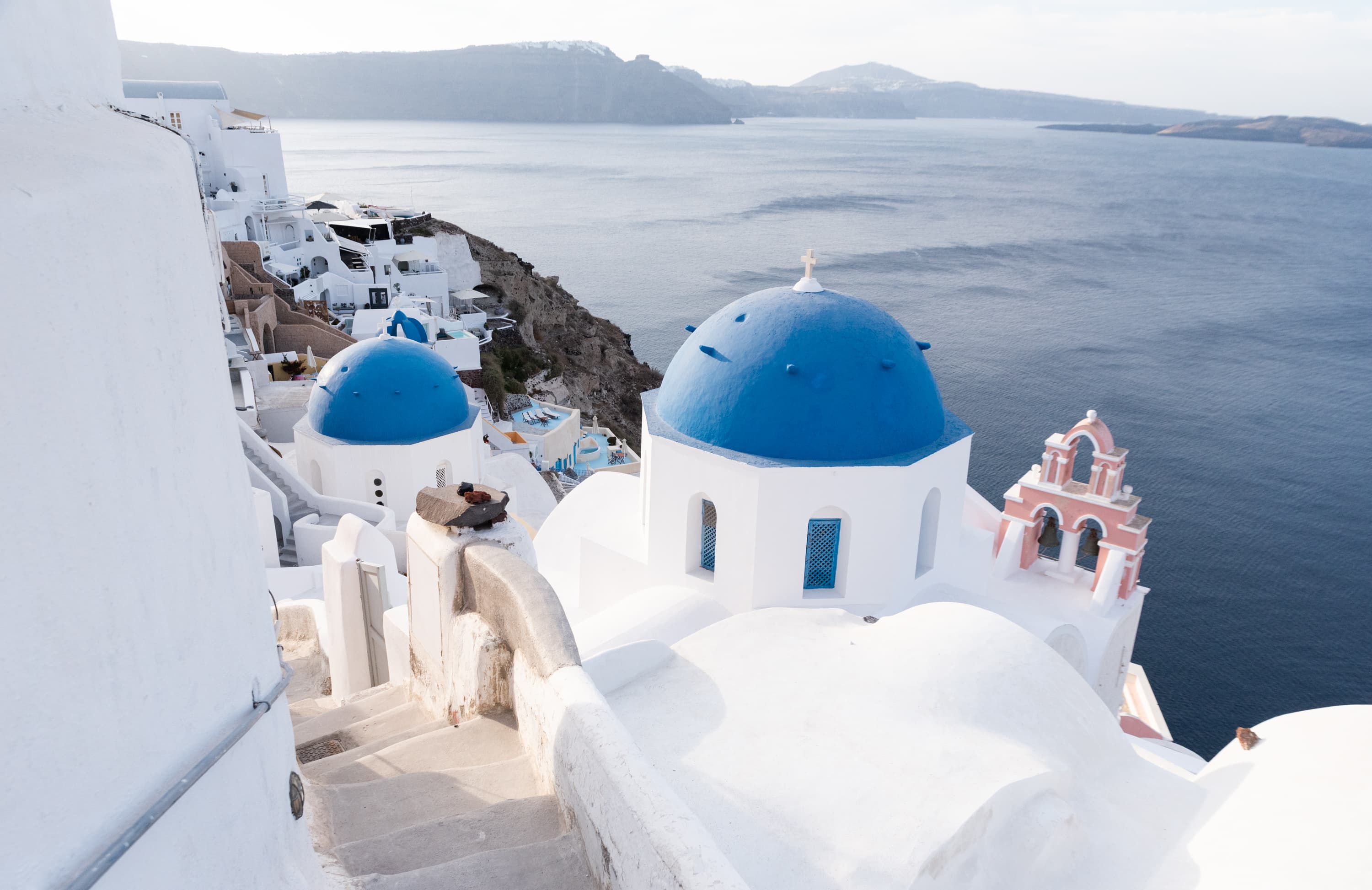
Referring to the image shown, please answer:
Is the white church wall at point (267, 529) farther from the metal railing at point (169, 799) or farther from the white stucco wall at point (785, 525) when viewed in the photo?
the metal railing at point (169, 799)

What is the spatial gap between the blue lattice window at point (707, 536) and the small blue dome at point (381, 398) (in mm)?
6906

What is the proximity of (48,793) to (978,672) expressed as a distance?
5.92 metres

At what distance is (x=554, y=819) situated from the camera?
14.0 feet

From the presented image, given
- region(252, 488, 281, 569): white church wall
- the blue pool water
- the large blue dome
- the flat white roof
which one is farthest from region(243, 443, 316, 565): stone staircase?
the flat white roof

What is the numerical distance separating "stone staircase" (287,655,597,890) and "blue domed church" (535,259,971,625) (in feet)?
12.4

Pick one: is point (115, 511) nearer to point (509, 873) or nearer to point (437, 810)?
point (509, 873)

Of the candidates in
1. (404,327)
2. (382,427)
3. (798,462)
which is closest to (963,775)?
(798,462)

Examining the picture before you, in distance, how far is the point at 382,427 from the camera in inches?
593

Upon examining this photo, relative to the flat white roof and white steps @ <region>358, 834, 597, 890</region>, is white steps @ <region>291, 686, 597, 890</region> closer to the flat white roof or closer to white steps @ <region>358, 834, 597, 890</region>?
white steps @ <region>358, 834, 597, 890</region>

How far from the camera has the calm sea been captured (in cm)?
2444

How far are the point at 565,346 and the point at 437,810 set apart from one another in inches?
1753

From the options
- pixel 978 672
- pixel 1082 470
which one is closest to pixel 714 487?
pixel 978 672

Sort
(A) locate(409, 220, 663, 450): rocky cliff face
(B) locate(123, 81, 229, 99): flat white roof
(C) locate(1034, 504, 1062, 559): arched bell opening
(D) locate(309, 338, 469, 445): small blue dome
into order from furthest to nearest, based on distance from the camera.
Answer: (B) locate(123, 81, 229, 99): flat white roof
(A) locate(409, 220, 663, 450): rocky cliff face
(D) locate(309, 338, 469, 445): small blue dome
(C) locate(1034, 504, 1062, 559): arched bell opening

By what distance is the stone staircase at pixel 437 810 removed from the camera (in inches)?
151
